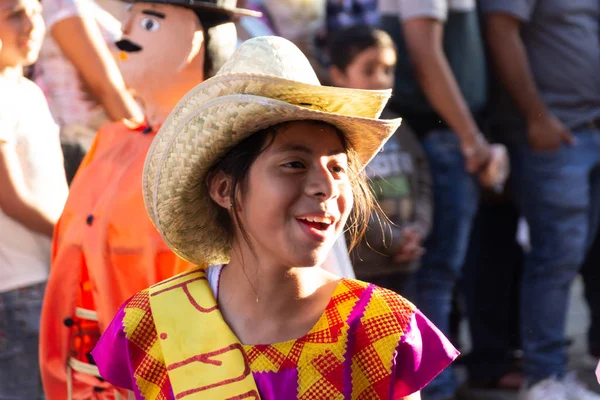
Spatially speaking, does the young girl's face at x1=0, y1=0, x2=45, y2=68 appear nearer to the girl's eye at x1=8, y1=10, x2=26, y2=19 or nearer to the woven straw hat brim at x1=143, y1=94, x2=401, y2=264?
the girl's eye at x1=8, y1=10, x2=26, y2=19

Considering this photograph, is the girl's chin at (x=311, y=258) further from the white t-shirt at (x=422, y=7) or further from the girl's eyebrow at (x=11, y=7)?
the white t-shirt at (x=422, y=7)

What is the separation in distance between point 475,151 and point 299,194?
244 centimetres

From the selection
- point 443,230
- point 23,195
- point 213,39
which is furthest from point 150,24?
point 443,230

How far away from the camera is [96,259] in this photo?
10.2 feet

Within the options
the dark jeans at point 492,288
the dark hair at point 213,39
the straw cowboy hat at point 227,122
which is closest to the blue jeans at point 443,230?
the dark jeans at point 492,288

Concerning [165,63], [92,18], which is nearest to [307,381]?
[165,63]

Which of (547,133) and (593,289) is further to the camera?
(593,289)

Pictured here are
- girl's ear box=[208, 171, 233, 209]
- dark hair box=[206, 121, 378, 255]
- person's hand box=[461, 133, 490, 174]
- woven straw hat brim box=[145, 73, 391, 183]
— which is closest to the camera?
woven straw hat brim box=[145, 73, 391, 183]

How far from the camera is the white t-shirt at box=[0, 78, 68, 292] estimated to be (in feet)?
10.9

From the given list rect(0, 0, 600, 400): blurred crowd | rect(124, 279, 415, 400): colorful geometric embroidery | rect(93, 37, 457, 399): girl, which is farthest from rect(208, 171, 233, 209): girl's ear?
rect(0, 0, 600, 400): blurred crowd

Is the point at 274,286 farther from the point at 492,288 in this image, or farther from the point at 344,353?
the point at 492,288

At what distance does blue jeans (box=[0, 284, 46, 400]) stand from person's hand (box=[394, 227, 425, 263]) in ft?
5.25

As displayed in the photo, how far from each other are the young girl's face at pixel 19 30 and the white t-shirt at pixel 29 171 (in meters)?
0.08

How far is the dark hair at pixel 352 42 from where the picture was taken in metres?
4.57
